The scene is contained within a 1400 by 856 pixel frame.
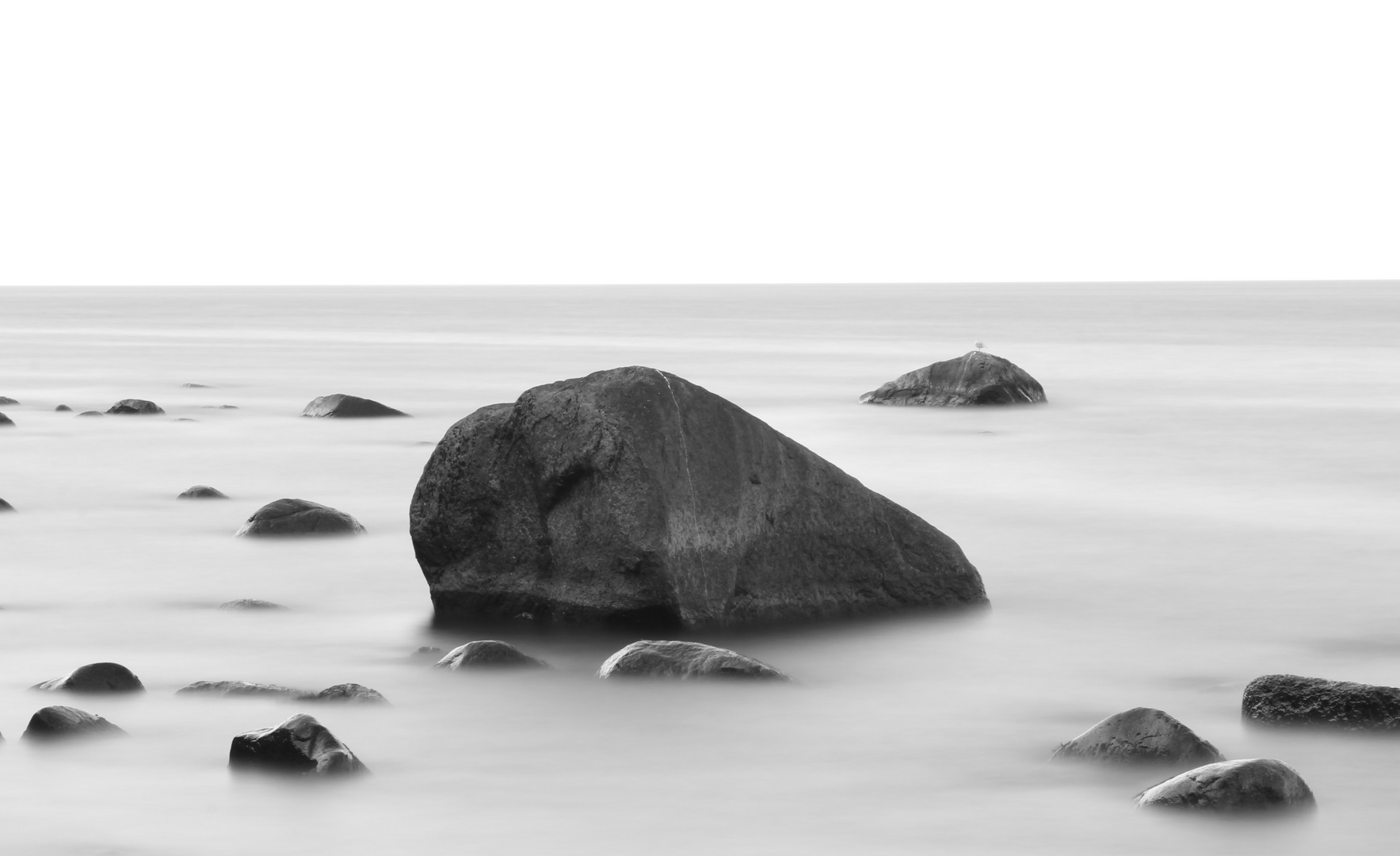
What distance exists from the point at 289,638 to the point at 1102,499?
8645 millimetres

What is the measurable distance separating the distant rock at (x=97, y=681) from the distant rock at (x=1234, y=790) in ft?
13.6

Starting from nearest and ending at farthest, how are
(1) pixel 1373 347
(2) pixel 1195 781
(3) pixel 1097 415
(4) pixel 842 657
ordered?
(2) pixel 1195 781
(4) pixel 842 657
(3) pixel 1097 415
(1) pixel 1373 347

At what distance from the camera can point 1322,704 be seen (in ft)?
23.7

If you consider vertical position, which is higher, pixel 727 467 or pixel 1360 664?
pixel 727 467

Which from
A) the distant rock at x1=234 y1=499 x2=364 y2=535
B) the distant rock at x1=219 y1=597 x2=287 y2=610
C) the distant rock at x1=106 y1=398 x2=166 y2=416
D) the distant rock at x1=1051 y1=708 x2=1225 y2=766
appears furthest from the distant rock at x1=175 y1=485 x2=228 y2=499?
the distant rock at x1=106 y1=398 x2=166 y2=416

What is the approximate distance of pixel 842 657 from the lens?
8734 millimetres

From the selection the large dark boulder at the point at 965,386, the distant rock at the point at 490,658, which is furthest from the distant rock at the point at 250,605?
the large dark boulder at the point at 965,386

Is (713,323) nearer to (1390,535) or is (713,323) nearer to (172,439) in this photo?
(172,439)

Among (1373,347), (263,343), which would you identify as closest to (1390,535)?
(1373,347)

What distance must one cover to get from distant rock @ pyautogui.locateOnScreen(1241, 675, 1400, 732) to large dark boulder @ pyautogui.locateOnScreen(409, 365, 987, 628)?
→ 261 centimetres

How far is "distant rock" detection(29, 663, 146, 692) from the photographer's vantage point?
306 inches

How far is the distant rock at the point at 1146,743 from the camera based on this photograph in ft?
21.6

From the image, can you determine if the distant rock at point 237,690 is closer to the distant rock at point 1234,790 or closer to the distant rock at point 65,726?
the distant rock at point 65,726

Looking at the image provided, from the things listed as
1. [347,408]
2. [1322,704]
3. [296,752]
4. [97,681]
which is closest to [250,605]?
[97,681]
